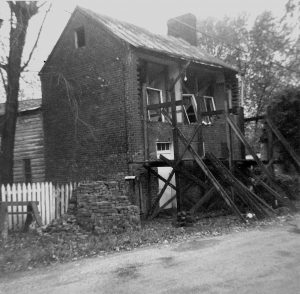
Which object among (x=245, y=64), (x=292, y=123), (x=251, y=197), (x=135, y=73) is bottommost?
(x=251, y=197)

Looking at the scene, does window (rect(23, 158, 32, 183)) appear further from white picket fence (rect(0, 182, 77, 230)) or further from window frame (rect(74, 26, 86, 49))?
window frame (rect(74, 26, 86, 49))

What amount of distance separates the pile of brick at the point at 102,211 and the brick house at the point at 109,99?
278 centimetres

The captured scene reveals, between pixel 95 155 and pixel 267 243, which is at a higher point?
pixel 95 155

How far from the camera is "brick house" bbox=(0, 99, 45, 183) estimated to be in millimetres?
17047

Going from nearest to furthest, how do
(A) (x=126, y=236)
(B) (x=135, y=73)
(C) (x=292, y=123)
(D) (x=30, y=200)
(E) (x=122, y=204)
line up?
(A) (x=126, y=236), (E) (x=122, y=204), (D) (x=30, y=200), (B) (x=135, y=73), (C) (x=292, y=123)

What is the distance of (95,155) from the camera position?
15047 mm

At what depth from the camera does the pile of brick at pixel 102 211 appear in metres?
10.7

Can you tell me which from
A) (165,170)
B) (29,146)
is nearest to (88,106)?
(29,146)

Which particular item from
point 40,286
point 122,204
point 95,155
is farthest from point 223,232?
point 95,155

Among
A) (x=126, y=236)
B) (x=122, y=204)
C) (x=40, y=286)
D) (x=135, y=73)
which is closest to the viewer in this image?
(x=40, y=286)

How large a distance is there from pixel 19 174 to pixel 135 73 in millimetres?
7145

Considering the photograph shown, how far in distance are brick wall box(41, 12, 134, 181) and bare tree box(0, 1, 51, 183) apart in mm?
1797

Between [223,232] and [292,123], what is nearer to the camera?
[223,232]

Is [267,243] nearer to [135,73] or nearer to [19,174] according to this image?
[135,73]
